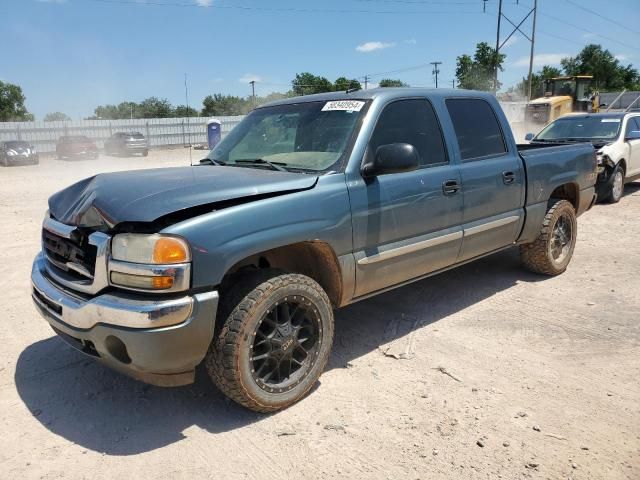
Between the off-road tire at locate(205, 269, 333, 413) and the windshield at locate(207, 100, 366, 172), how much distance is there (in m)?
0.87

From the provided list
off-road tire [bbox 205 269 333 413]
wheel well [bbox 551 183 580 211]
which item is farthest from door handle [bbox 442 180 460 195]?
wheel well [bbox 551 183 580 211]

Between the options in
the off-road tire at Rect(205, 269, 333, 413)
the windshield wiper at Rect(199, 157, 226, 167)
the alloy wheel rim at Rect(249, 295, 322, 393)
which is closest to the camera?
the off-road tire at Rect(205, 269, 333, 413)

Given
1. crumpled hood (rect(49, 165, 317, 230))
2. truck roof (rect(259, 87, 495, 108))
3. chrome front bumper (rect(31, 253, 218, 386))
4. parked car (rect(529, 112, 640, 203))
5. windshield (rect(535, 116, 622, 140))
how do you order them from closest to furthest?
chrome front bumper (rect(31, 253, 218, 386)), crumpled hood (rect(49, 165, 317, 230)), truck roof (rect(259, 87, 495, 108)), parked car (rect(529, 112, 640, 203)), windshield (rect(535, 116, 622, 140))

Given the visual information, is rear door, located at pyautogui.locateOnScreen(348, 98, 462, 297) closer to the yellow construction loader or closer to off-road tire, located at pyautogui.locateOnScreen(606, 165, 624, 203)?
off-road tire, located at pyautogui.locateOnScreen(606, 165, 624, 203)

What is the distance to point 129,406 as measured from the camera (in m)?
3.21

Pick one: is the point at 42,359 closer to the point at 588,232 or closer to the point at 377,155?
the point at 377,155

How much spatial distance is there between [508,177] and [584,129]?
7.72m

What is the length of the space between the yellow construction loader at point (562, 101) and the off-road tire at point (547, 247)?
17.9 metres

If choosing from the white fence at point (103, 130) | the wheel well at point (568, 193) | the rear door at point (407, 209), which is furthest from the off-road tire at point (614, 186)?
the white fence at point (103, 130)

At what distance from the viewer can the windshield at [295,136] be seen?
356cm

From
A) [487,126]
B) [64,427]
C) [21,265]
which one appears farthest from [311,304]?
[21,265]

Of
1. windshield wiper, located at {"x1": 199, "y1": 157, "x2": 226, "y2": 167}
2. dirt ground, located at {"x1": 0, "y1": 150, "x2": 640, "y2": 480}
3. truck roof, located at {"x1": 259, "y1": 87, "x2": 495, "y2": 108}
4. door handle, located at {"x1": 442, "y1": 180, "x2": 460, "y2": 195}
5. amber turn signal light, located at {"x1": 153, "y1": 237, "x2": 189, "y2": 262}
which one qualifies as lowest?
dirt ground, located at {"x1": 0, "y1": 150, "x2": 640, "y2": 480}

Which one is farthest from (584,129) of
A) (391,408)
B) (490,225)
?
(391,408)

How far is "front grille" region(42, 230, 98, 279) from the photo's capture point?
9.40 feet
